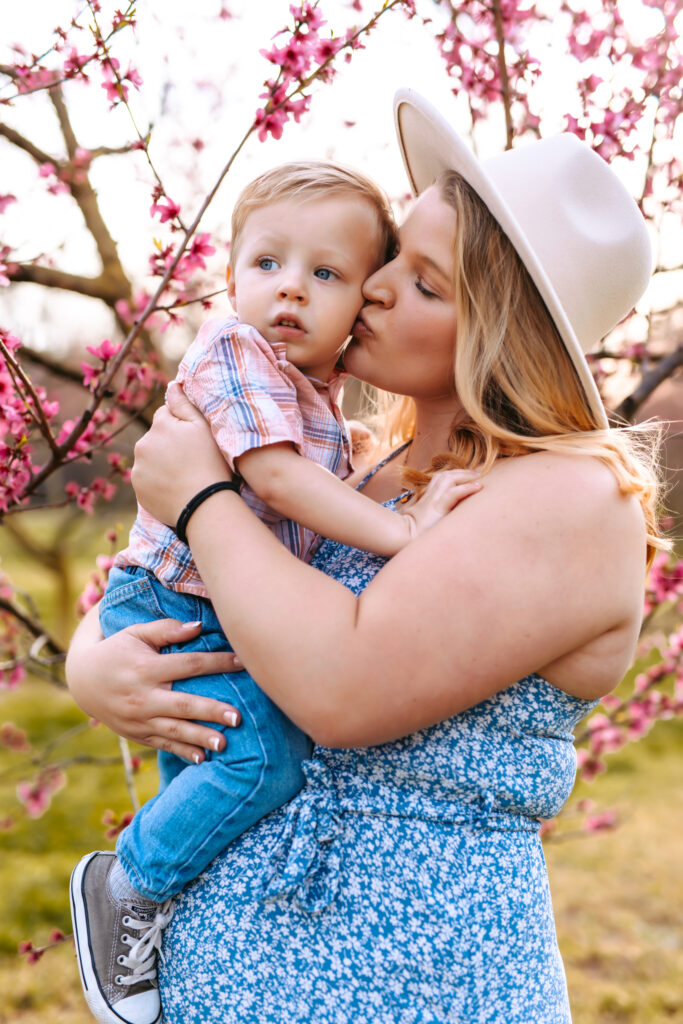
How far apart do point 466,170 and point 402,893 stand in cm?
124

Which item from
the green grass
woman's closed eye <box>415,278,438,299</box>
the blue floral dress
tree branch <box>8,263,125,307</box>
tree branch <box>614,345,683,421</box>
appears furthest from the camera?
the green grass

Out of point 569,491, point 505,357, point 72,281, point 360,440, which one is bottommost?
point 360,440

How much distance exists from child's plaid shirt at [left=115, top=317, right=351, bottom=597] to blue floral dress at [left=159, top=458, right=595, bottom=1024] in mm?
475

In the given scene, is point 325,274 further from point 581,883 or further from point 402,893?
point 581,883

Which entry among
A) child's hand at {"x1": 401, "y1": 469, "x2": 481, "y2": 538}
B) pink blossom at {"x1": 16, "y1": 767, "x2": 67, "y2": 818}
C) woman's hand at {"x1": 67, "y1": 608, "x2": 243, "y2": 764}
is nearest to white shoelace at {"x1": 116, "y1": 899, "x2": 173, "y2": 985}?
woman's hand at {"x1": 67, "y1": 608, "x2": 243, "y2": 764}

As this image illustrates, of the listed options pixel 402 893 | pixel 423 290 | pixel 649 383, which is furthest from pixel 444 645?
pixel 649 383

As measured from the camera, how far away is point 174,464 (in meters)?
1.54

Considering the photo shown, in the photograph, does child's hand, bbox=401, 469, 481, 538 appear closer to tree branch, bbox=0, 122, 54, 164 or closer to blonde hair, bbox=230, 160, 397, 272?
blonde hair, bbox=230, 160, 397, 272

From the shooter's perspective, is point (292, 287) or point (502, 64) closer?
point (292, 287)

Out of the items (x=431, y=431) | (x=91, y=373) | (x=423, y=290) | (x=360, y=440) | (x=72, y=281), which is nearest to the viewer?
(x=423, y=290)

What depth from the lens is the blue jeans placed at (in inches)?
59.3

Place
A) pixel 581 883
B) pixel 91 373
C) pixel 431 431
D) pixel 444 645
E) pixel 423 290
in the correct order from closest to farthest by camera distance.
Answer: pixel 444 645 < pixel 423 290 < pixel 431 431 < pixel 91 373 < pixel 581 883

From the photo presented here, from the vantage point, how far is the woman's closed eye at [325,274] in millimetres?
1794

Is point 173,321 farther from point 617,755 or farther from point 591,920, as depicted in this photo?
point 617,755
